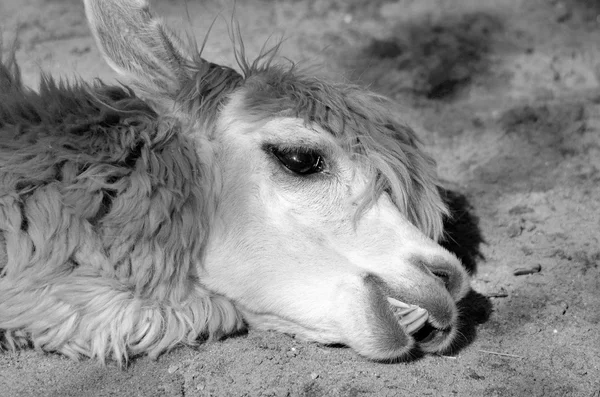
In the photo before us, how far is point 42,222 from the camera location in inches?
124

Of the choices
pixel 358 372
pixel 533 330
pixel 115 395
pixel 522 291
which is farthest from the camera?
pixel 522 291

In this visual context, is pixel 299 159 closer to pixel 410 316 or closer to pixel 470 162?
pixel 410 316

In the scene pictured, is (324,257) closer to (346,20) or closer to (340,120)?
(340,120)

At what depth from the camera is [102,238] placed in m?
3.18

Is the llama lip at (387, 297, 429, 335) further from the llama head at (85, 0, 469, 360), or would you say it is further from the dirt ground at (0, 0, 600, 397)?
the dirt ground at (0, 0, 600, 397)

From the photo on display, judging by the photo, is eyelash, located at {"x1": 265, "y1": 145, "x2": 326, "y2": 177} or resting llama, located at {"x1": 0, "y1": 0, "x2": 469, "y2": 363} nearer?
resting llama, located at {"x1": 0, "y1": 0, "x2": 469, "y2": 363}

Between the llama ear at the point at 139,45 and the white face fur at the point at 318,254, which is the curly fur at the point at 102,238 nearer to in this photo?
the white face fur at the point at 318,254

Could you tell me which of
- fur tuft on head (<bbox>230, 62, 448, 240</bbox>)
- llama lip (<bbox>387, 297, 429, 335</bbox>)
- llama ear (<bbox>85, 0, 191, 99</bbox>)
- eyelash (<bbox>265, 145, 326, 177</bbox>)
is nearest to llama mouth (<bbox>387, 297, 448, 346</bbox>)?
llama lip (<bbox>387, 297, 429, 335</bbox>)

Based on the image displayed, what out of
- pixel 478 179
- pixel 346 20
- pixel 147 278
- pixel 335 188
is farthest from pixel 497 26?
pixel 147 278

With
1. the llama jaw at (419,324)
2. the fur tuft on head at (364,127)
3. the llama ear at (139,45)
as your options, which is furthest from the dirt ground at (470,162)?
the fur tuft on head at (364,127)

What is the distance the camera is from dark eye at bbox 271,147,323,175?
3326 millimetres

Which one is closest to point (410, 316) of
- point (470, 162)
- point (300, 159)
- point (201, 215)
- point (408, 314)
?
point (408, 314)

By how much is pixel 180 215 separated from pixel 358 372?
3.10ft

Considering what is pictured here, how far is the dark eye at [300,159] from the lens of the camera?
10.9 feet
